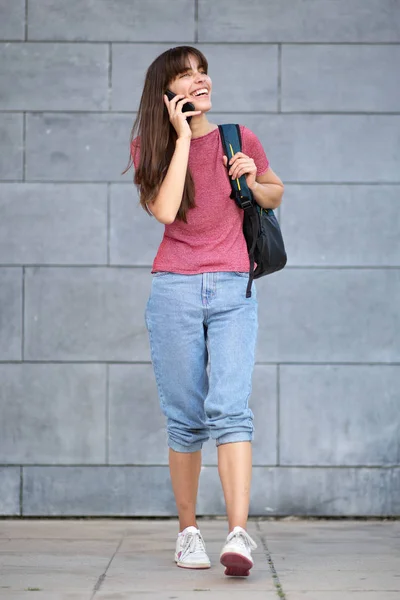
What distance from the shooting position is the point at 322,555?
4.03 meters

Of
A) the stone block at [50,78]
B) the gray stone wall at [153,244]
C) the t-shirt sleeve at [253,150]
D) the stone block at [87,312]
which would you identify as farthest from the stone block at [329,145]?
the t-shirt sleeve at [253,150]

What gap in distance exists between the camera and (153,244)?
5062 mm

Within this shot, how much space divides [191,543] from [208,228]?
1161 mm

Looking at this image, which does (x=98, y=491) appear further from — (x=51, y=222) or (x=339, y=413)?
(x=51, y=222)

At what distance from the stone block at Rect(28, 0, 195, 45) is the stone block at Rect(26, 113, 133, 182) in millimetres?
405

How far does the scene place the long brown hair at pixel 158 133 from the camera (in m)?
3.66

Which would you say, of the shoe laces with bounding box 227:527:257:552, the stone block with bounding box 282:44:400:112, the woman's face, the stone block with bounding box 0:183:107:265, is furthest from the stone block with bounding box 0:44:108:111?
the shoe laces with bounding box 227:527:257:552

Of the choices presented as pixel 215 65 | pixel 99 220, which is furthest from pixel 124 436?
pixel 215 65

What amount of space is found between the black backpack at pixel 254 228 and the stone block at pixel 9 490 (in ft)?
6.41

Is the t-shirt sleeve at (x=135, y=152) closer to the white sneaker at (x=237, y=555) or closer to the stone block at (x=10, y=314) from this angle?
the white sneaker at (x=237, y=555)

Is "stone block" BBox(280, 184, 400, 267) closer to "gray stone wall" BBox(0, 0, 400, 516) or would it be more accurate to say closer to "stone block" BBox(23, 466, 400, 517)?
"gray stone wall" BBox(0, 0, 400, 516)

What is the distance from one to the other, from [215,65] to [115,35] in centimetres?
52

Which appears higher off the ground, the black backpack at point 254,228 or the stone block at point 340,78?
the stone block at point 340,78

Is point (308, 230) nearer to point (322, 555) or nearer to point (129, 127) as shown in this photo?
point (129, 127)
